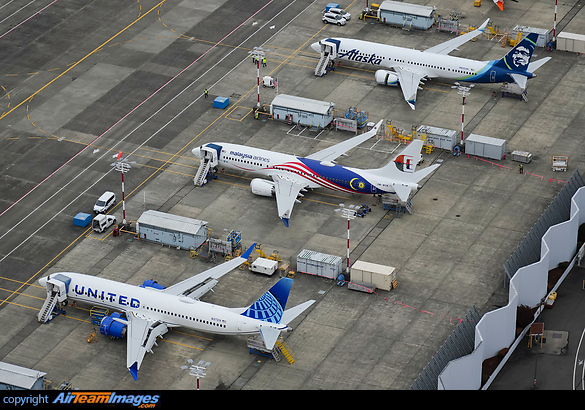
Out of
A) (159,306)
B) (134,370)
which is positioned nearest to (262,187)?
(159,306)

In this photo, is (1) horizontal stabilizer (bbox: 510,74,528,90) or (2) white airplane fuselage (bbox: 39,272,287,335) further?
(1) horizontal stabilizer (bbox: 510,74,528,90)

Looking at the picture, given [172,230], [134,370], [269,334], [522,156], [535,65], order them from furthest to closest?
[535,65] → [522,156] → [172,230] → [269,334] → [134,370]

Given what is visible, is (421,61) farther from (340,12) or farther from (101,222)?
(101,222)

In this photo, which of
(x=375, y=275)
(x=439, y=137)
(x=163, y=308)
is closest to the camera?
(x=163, y=308)

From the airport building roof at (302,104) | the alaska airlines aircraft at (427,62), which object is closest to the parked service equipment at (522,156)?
the alaska airlines aircraft at (427,62)

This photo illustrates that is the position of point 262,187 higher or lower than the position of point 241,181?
higher

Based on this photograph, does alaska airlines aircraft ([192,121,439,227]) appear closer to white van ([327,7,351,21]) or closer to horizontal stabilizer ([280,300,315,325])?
horizontal stabilizer ([280,300,315,325])

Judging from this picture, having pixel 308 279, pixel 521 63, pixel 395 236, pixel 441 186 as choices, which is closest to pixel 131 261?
pixel 308 279

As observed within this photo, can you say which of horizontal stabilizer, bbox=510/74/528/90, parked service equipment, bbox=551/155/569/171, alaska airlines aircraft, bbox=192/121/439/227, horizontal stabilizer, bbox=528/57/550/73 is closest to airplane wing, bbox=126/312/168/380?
alaska airlines aircraft, bbox=192/121/439/227
